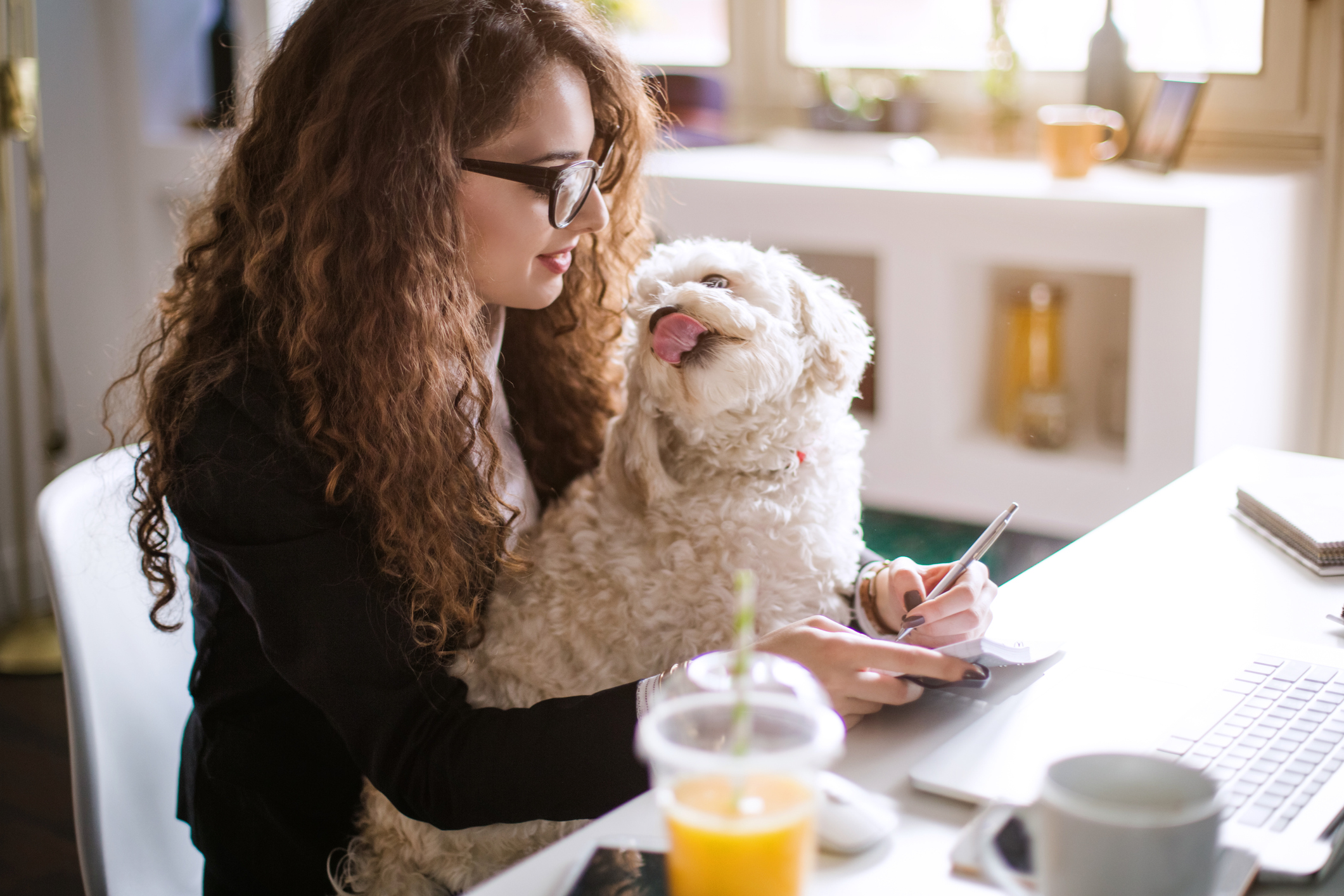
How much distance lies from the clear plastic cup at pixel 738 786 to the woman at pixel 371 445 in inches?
12.1

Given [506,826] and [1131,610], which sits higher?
[1131,610]

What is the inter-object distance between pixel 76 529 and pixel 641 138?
69 cm

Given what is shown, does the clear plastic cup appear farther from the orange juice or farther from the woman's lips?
the woman's lips

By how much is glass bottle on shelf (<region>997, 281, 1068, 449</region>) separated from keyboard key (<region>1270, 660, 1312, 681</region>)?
5.28ft

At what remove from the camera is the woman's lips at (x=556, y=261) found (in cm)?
115

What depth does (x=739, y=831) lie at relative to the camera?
0.52m

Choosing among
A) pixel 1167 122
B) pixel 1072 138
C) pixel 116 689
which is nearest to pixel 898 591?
pixel 116 689

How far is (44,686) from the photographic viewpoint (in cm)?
262

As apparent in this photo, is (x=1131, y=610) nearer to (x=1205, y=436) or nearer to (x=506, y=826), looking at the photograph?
(x=506, y=826)

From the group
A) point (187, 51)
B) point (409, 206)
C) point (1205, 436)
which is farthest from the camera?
point (187, 51)

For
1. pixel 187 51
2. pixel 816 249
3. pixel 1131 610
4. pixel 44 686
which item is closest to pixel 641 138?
pixel 1131 610

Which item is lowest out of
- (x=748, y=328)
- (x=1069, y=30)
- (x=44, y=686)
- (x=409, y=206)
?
(x=44, y=686)

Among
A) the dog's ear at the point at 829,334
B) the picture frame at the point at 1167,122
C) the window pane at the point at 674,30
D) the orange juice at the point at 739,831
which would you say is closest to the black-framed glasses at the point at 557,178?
the dog's ear at the point at 829,334

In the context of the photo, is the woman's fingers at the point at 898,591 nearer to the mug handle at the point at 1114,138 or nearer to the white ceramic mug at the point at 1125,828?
the white ceramic mug at the point at 1125,828
